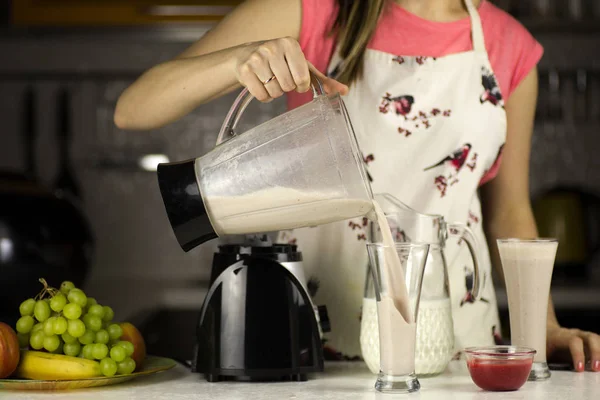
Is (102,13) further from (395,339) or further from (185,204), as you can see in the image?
(395,339)

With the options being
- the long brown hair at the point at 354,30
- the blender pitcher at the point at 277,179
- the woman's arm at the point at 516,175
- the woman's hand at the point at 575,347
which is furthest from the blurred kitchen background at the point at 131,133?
the blender pitcher at the point at 277,179

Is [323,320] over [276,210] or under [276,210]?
under

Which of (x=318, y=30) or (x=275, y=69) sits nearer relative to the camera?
(x=275, y=69)

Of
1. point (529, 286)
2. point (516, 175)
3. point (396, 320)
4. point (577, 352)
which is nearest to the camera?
point (396, 320)

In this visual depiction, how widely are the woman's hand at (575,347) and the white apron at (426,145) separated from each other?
0.20 meters

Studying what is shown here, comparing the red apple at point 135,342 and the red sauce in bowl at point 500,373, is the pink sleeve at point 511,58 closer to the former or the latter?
the red sauce in bowl at point 500,373

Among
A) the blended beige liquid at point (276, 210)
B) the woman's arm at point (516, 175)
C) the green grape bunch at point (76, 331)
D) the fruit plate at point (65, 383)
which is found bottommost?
the fruit plate at point (65, 383)

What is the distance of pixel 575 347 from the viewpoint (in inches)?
50.4

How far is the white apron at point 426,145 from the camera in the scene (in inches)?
59.7

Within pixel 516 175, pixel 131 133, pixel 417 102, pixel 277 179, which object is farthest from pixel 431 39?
pixel 131 133

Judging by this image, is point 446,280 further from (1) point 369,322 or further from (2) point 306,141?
(2) point 306,141

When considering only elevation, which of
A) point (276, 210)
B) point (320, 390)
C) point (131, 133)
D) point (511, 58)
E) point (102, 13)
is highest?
point (102, 13)

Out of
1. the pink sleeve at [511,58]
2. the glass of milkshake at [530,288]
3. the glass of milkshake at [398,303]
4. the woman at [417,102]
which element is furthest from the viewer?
the pink sleeve at [511,58]

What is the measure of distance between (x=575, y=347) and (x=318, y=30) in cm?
64
